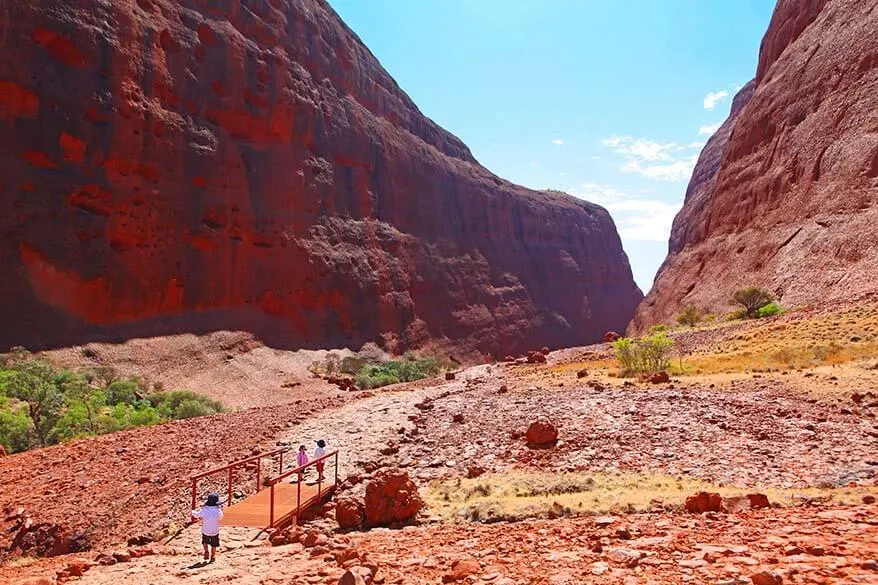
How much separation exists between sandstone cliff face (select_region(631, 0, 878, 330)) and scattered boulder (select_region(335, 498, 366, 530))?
2667cm

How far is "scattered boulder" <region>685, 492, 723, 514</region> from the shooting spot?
657cm

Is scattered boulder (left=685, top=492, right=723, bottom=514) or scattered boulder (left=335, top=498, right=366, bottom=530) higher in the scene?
scattered boulder (left=685, top=492, right=723, bottom=514)

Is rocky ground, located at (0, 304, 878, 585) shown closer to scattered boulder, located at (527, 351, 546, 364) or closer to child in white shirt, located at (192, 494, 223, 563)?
child in white shirt, located at (192, 494, 223, 563)

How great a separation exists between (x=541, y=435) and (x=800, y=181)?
1389 inches

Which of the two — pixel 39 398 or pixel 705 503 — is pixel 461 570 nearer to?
pixel 705 503

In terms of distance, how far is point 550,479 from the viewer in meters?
9.33

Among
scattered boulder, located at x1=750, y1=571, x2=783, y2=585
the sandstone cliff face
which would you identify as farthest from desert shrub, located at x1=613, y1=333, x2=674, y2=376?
scattered boulder, located at x1=750, y1=571, x2=783, y2=585

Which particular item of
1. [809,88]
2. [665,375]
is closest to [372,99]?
[809,88]

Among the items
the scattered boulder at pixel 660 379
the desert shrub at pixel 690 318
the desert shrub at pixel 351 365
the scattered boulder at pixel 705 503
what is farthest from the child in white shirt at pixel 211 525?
the desert shrub at pixel 690 318

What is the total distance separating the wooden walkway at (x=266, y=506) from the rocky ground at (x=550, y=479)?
33 centimetres

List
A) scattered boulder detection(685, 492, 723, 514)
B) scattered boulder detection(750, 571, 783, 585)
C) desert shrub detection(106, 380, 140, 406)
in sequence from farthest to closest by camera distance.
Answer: desert shrub detection(106, 380, 140, 406) → scattered boulder detection(685, 492, 723, 514) → scattered boulder detection(750, 571, 783, 585)

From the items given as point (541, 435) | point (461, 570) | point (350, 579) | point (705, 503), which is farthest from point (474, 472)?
point (350, 579)

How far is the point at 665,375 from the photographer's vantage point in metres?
17.9

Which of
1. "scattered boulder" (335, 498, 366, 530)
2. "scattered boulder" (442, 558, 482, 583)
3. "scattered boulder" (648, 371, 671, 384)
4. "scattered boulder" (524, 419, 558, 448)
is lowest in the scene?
"scattered boulder" (335, 498, 366, 530)
